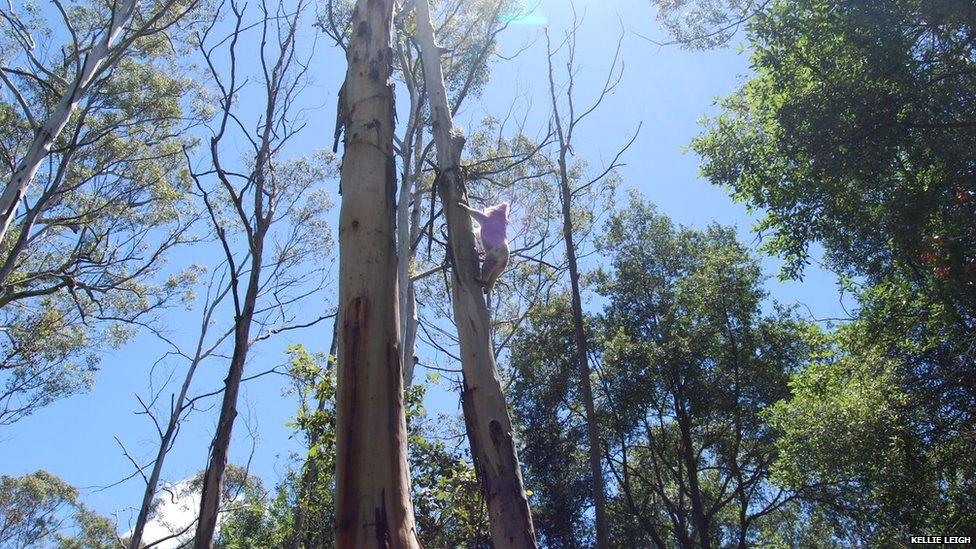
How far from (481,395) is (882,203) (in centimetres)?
541

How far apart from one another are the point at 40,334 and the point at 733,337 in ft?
43.1

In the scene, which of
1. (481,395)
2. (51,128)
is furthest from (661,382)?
(51,128)

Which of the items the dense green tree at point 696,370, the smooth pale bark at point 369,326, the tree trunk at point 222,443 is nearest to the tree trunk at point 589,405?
the tree trunk at point 222,443

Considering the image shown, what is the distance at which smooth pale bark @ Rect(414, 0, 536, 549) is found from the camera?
335 cm

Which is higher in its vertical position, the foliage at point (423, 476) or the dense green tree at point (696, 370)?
the dense green tree at point (696, 370)

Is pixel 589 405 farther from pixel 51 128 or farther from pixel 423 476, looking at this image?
pixel 51 128

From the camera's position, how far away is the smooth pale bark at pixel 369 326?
1.72 meters

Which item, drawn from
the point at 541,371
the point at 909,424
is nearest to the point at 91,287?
the point at 541,371

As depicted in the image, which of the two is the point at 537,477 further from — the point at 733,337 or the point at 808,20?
the point at 808,20

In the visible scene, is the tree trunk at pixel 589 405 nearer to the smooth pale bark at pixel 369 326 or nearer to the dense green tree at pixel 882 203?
the dense green tree at pixel 882 203

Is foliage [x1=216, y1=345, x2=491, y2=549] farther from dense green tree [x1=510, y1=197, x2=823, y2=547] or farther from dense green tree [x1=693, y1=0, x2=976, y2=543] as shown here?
dense green tree [x1=510, y1=197, x2=823, y2=547]

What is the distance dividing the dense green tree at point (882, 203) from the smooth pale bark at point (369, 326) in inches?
210

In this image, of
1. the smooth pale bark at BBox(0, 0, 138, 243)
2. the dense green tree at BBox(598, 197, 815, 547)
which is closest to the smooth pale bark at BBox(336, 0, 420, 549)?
the smooth pale bark at BBox(0, 0, 138, 243)

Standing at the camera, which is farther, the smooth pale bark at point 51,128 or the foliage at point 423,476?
the smooth pale bark at point 51,128
